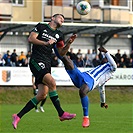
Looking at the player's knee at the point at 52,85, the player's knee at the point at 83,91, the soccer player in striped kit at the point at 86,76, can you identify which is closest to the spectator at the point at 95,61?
the soccer player in striped kit at the point at 86,76

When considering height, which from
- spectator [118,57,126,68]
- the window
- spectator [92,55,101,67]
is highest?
the window

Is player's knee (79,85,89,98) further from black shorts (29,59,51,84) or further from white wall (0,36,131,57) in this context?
white wall (0,36,131,57)

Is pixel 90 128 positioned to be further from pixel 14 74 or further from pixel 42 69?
pixel 14 74

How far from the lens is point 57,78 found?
113 ft

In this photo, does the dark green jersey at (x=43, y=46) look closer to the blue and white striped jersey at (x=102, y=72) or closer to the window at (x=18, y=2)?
the blue and white striped jersey at (x=102, y=72)

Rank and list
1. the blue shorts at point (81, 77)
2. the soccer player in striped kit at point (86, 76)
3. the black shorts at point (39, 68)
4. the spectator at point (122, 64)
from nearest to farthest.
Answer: the black shorts at point (39, 68) < the soccer player in striped kit at point (86, 76) < the blue shorts at point (81, 77) < the spectator at point (122, 64)

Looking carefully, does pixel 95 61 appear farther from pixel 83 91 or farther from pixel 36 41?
pixel 36 41

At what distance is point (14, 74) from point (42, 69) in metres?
19.5

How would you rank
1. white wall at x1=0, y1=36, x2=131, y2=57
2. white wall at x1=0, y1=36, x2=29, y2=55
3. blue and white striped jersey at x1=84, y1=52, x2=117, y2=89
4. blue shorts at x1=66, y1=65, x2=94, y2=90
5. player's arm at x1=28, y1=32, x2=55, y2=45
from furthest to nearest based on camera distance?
white wall at x1=0, y1=36, x2=131, y2=57
white wall at x1=0, y1=36, x2=29, y2=55
blue and white striped jersey at x1=84, y1=52, x2=117, y2=89
blue shorts at x1=66, y1=65, x2=94, y2=90
player's arm at x1=28, y1=32, x2=55, y2=45

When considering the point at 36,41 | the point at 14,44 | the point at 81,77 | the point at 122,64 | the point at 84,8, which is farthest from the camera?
the point at 14,44

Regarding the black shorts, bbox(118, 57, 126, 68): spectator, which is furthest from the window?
the black shorts

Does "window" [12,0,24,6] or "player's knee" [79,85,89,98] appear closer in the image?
"player's knee" [79,85,89,98]

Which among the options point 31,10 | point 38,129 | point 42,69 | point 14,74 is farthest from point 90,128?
point 31,10

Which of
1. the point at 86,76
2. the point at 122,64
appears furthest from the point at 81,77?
the point at 122,64
